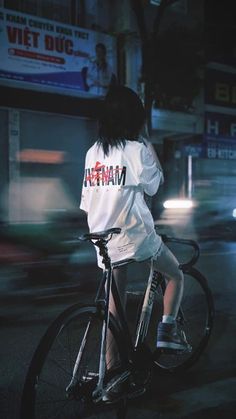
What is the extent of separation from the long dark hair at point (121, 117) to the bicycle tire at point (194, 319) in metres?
1.16

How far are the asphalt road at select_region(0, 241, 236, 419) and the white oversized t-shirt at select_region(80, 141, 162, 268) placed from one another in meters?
1.03

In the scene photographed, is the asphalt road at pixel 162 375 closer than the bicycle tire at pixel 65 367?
No

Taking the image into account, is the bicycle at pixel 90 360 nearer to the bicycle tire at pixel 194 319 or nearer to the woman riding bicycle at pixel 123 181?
the woman riding bicycle at pixel 123 181

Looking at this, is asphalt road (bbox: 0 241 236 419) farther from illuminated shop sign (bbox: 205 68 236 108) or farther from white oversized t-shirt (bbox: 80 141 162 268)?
illuminated shop sign (bbox: 205 68 236 108)

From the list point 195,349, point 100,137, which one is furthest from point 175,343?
point 100,137

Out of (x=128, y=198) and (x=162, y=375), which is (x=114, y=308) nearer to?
(x=128, y=198)

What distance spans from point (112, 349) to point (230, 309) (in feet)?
9.52

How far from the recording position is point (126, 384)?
9.44 feet

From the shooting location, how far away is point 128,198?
9.62 feet

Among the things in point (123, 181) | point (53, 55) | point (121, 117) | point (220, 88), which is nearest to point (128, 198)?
point (123, 181)

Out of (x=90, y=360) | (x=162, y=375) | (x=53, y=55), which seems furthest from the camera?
(x=53, y=55)

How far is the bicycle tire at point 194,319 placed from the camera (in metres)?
3.69

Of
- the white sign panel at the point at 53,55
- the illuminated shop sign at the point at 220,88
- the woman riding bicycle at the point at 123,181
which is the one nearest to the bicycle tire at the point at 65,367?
the woman riding bicycle at the point at 123,181

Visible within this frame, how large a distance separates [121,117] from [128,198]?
489 millimetres
